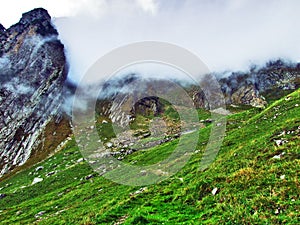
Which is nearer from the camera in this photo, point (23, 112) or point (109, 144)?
point (109, 144)

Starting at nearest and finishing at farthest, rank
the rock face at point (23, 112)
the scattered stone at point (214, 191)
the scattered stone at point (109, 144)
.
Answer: the scattered stone at point (214, 191)
the scattered stone at point (109, 144)
the rock face at point (23, 112)

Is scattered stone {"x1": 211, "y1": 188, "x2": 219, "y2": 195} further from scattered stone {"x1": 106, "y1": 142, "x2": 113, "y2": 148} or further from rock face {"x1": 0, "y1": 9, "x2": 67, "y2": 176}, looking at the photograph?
rock face {"x1": 0, "y1": 9, "x2": 67, "y2": 176}

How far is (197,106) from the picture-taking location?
194 m

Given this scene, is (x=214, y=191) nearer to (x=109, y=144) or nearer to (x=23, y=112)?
(x=109, y=144)

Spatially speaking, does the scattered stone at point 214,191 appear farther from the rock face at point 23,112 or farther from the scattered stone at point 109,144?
the rock face at point 23,112

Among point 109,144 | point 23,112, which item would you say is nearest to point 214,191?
point 109,144

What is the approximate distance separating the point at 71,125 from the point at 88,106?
2446cm

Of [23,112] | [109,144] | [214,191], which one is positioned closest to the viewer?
[214,191]

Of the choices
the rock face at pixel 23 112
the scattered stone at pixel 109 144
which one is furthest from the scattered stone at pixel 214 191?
the rock face at pixel 23 112

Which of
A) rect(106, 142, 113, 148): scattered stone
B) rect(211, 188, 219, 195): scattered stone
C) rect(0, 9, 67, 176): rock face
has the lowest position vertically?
rect(211, 188, 219, 195): scattered stone

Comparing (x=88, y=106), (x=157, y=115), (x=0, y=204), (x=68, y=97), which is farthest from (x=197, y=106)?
(x=0, y=204)

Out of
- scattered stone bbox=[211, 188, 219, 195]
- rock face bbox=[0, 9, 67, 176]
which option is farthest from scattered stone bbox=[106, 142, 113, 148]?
scattered stone bbox=[211, 188, 219, 195]

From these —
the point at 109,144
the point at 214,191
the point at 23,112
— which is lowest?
the point at 214,191

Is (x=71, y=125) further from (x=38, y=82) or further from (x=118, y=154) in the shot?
(x=118, y=154)
